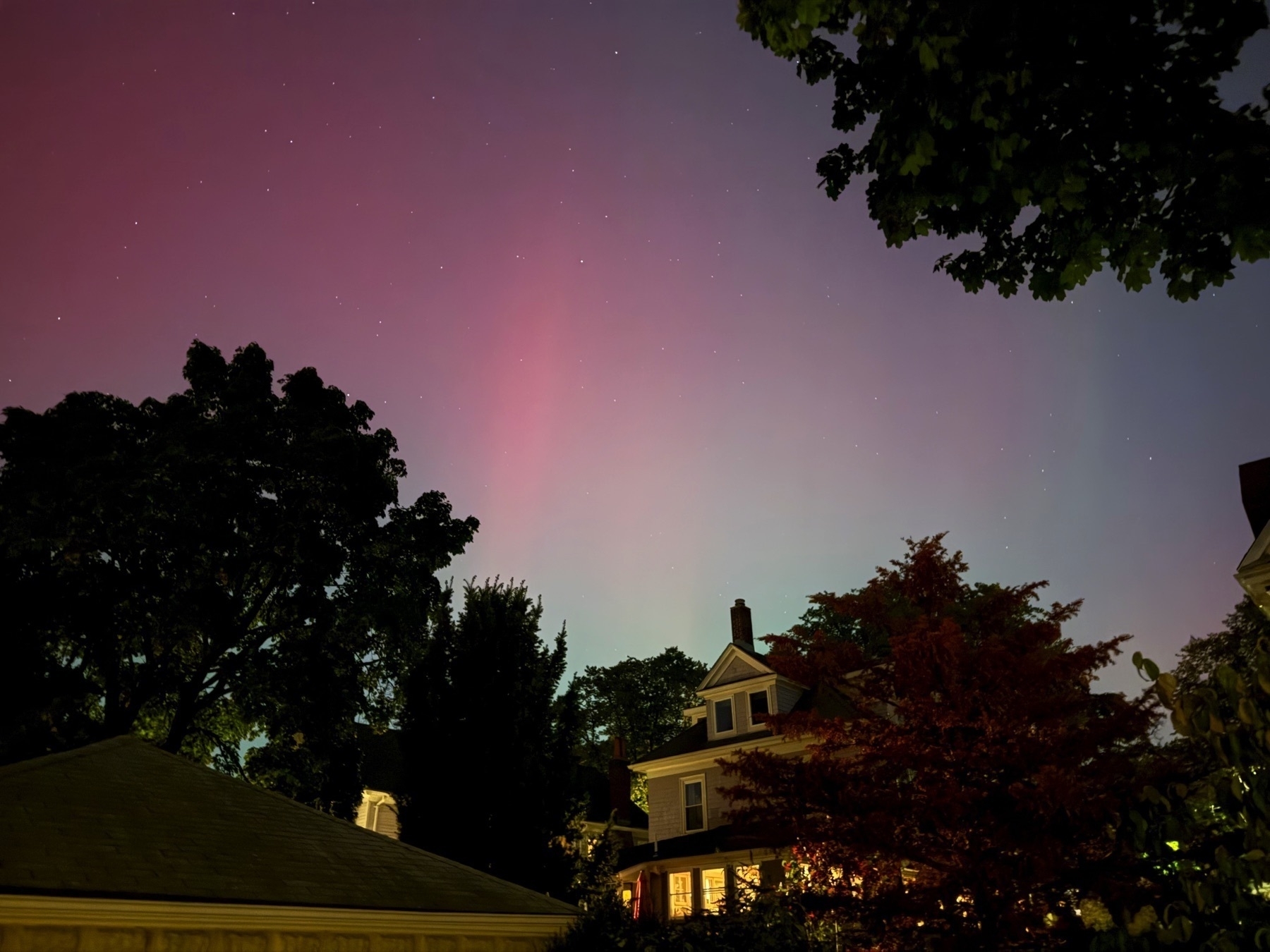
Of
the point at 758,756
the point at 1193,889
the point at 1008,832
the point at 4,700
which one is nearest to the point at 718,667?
the point at 758,756

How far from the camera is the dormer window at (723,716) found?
3059 centimetres

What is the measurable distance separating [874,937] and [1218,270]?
10.7m

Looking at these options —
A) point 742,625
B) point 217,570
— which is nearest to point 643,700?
point 742,625

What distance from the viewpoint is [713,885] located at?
87.4 ft

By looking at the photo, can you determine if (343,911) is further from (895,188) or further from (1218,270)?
(1218,270)

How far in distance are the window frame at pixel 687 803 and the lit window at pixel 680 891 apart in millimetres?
1844

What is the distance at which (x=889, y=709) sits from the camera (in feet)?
91.9

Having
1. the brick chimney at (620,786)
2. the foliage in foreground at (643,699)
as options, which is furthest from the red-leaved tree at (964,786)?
the foliage in foreground at (643,699)

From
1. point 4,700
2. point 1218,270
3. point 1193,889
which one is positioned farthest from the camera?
point 4,700

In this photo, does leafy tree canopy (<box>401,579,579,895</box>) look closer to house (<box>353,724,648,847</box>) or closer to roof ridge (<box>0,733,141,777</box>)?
roof ridge (<box>0,733,141,777</box>)

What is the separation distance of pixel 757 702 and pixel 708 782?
325 centimetres

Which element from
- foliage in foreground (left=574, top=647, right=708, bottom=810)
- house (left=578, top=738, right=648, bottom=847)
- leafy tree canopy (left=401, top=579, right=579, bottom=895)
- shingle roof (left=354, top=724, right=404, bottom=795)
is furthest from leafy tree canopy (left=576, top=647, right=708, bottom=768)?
leafy tree canopy (left=401, top=579, right=579, bottom=895)

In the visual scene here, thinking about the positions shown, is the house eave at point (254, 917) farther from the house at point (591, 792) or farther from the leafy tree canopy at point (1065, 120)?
the house at point (591, 792)

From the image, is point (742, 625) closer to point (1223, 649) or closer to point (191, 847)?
point (1223, 649)
